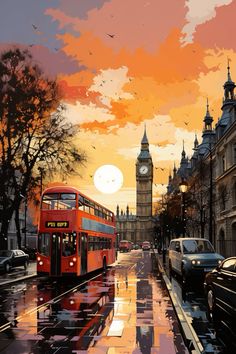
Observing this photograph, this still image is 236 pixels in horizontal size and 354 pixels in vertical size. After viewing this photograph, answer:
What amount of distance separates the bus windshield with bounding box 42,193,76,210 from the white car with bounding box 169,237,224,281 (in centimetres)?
562

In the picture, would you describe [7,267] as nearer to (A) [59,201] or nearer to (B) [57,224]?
(B) [57,224]

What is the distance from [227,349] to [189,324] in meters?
2.38

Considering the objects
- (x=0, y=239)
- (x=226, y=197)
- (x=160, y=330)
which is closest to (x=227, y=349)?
(x=160, y=330)

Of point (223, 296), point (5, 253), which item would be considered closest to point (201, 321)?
point (223, 296)

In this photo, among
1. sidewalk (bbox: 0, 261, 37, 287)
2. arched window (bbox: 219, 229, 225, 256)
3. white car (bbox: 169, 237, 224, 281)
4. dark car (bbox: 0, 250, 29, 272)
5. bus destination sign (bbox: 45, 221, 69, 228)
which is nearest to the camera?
white car (bbox: 169, 237, 224, 281)

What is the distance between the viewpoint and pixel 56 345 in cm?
902

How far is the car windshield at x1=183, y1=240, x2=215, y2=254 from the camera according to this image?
2147 centimetres

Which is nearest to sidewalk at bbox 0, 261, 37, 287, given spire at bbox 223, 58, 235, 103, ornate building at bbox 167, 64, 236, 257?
ornate building at bbox 167, 64, 236, 257

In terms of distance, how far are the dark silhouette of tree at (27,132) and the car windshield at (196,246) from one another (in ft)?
54.9

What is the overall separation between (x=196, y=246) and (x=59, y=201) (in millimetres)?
7048

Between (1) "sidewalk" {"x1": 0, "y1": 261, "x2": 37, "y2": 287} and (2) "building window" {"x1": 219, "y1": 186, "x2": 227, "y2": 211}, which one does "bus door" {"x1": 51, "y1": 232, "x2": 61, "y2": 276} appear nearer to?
(1) "sidewalk" {"x1": 0, "y1": 261, "x2": 37, "y2": 287}

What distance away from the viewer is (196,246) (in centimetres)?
2183

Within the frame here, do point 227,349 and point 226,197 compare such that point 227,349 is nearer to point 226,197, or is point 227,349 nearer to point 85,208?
point 85,208

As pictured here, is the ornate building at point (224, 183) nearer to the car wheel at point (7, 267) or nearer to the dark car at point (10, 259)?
the dark car at point (10, 259)
